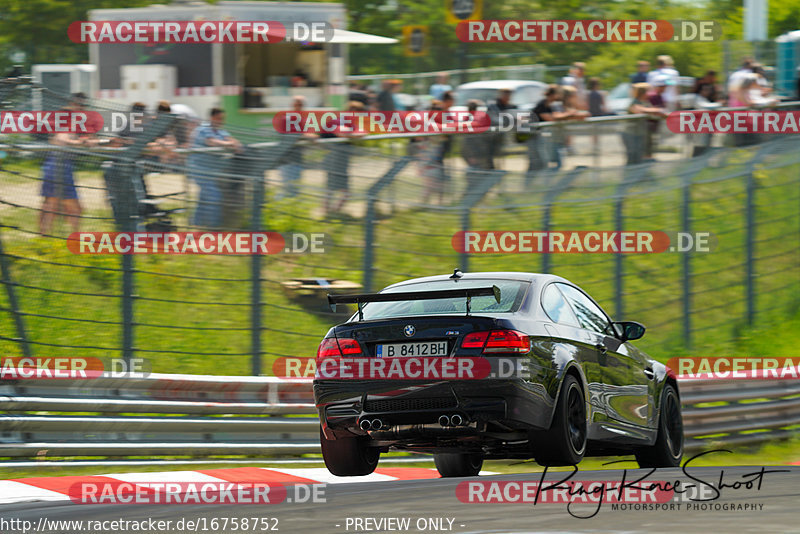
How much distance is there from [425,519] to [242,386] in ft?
15.8

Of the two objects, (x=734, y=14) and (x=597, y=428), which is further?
(x=734, y=14)

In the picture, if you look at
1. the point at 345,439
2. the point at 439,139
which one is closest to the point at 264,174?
the point at 439,139

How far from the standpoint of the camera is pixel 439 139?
1543cm

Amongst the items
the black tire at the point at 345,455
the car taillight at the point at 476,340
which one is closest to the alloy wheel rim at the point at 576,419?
the car taillight at the point at 476,340

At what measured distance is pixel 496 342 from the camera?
7.77 m

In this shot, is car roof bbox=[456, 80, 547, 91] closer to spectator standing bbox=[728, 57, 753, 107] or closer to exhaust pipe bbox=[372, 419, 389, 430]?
spectator standing bbox=[728, 57, 753, 107]

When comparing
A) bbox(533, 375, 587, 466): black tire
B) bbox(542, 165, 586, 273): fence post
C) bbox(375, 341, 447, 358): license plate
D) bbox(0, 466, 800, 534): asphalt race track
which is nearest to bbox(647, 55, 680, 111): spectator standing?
bbox(542, 165, 586, 273): fence post

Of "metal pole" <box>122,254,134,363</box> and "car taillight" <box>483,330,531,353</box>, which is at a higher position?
"car taillight" <box>483,330,531,353</box>

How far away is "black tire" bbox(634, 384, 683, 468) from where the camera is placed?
9.96m

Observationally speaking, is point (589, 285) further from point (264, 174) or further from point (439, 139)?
point (264, 174)

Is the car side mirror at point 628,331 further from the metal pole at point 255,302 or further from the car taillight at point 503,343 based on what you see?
the metal pole at point 255,302

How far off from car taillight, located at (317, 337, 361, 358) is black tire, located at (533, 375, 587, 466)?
1.26 metres

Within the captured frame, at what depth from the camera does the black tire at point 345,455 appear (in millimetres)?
8633

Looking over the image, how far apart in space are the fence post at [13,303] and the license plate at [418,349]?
4068 millimetres
